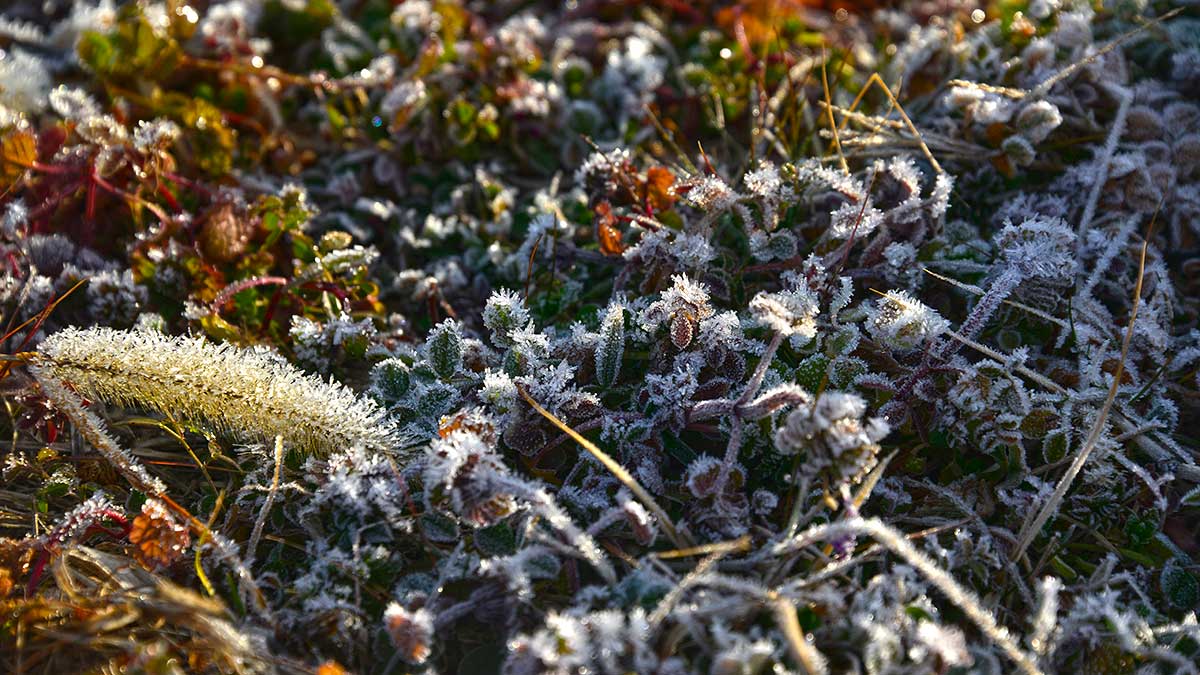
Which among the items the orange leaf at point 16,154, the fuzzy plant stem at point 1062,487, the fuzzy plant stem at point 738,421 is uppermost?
the orange leaf at point 16,154

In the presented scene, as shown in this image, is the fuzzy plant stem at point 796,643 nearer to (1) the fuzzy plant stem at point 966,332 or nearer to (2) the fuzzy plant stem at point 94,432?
(1) the fuzzy plant stem at point 966,332

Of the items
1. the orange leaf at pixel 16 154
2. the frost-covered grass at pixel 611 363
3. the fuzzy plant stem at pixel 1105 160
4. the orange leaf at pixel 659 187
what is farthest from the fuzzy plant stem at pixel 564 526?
the orange leaf at pixel 16 154

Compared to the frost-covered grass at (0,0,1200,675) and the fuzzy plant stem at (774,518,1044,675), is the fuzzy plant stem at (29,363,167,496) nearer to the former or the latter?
the frost-covered grass at (0,0,1200,675)

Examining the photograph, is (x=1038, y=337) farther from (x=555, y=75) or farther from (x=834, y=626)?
(x=555, y=75)

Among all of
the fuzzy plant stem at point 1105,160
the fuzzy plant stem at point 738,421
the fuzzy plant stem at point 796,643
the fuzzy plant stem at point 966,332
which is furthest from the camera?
the fuzzy plant stem at point 1105,160

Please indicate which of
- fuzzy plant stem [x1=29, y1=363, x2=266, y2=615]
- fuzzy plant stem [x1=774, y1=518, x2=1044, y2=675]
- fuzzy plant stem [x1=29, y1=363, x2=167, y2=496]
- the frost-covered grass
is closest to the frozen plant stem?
the frost-covered grass

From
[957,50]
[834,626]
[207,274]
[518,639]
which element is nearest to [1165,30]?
[957,50]

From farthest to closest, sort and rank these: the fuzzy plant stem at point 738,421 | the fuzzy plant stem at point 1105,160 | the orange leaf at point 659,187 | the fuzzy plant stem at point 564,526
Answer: the orange leaf at point 659,187, the fuzzy plant stem at point 1105,160, the fuzzy plant stem at point 738,421, the fuzzy plant stem at point 564,526

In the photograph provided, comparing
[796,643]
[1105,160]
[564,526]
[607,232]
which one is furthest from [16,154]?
[1105,160]
